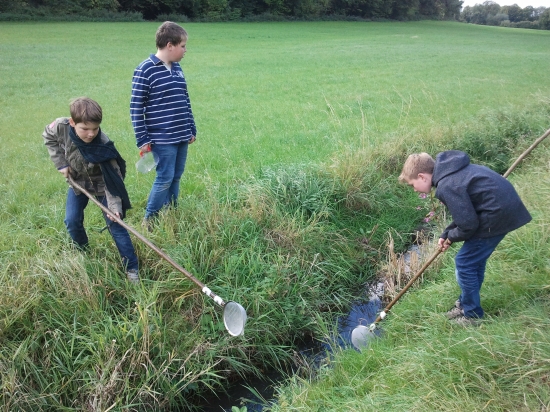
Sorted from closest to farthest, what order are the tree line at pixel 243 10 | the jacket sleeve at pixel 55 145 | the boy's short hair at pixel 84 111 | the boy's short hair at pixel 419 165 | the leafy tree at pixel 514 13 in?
the boy's short hair at pixel 419 165 < the boy's short hair at pixel 84 111 < the jacket sleeve at pixel 55 145 < the tree line at pixel 243 10 < the leafy tree at pixel 514 13

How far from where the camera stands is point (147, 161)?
466 centimetres

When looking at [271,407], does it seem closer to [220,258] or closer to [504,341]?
[220,258]

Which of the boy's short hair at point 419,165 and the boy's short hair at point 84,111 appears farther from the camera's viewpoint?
the boy's short hair at point 84,111

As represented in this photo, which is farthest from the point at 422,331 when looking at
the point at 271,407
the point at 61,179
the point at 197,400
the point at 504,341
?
the point at 61,179

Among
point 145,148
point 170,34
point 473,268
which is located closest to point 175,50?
point 170,34

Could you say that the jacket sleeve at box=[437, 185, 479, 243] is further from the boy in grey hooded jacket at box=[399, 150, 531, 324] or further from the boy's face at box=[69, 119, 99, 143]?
the boy's face at box=[69, 119, 99, 143]

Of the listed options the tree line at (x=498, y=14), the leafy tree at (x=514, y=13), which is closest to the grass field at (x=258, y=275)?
the tree line at (x=498, y=14)

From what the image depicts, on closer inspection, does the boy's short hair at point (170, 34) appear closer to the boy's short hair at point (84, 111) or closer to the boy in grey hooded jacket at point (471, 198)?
the boy's short hair at point (84, 111)

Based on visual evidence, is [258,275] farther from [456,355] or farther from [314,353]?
[456,355]

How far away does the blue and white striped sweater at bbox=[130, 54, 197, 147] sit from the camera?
4387mm

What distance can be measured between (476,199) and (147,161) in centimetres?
311

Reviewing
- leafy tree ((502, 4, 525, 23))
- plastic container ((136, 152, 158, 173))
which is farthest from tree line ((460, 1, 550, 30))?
plastic container ((136, 152, 158, 173))

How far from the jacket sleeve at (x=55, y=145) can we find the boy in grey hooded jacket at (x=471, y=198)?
2.79m

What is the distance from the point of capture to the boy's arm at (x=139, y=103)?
4.36 metres
